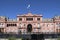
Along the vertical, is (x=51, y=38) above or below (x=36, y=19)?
below

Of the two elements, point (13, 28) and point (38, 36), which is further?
point (13, 28)

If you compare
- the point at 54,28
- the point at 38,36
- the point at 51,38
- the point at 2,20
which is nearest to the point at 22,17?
the point at 2,20

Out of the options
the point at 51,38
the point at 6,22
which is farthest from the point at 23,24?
the point at 51,38

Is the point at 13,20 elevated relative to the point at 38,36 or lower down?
elevated

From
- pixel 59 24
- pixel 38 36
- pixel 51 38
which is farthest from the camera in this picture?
pixel 59 24

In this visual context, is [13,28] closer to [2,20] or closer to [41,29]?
[2,20]

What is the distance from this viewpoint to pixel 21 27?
95938 millimetres

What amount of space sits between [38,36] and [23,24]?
7535 cm

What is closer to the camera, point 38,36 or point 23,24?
point 38,36

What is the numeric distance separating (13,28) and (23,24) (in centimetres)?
541

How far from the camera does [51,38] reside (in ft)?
142

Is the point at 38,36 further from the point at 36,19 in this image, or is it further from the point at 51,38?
the point at 36,19

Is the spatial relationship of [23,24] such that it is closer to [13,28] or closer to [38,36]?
[13,28]

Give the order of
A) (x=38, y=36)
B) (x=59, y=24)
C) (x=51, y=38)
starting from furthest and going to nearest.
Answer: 1. (x=59, y=24)
2. (x=51, y=38)
3. (x=38, y=36)
